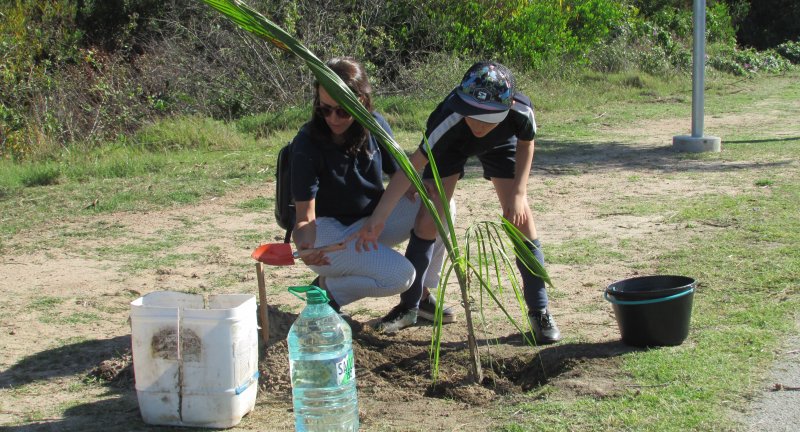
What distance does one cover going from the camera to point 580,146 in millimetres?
11281

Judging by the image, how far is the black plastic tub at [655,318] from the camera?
13.7 feet

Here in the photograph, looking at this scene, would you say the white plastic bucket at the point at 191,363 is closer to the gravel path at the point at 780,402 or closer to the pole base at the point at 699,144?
the gravel path at the point at 780,402

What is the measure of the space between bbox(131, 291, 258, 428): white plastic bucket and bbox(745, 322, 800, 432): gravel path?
2029 mm

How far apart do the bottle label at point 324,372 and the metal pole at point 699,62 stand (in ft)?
27.3

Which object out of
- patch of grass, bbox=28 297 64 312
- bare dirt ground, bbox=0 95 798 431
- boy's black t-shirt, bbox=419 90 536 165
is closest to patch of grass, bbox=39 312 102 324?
bare dirt ground, bbox=0 95 798 431

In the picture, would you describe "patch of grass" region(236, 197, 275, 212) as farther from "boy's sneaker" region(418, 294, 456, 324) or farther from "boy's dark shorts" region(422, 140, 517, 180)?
"boy's dark shorts" region(422, 140, 517, 180)

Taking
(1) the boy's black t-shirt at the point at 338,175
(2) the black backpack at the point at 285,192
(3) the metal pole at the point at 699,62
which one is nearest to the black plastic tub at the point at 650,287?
(1) the boy's black t-shirt at the point at 338,175

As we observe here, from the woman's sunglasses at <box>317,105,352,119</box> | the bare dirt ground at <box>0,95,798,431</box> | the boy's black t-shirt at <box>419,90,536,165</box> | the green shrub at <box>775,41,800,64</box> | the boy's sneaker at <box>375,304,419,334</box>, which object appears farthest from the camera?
the green shrub at <box>775,41,800,64</box>

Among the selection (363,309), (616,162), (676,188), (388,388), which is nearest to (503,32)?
(616,162)

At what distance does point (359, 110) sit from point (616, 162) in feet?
23.2

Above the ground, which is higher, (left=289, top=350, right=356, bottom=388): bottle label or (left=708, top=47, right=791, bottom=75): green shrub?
(left=708, top=47, right=791, bottom=75): green shrub

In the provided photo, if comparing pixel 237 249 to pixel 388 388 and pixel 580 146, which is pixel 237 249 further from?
pixel 580 146

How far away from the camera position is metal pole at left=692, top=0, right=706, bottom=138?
10.6 metres

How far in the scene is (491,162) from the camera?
15.9ft
